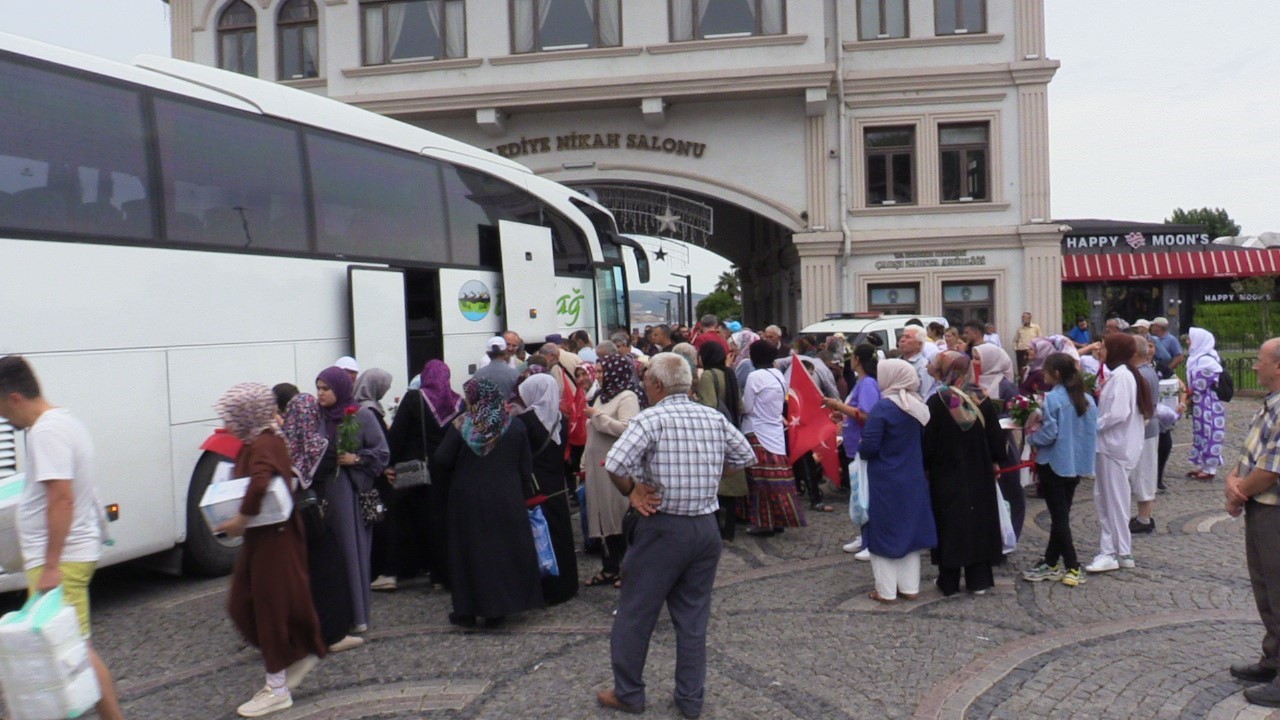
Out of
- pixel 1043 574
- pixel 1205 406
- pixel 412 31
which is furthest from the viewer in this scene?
pixel 412 31

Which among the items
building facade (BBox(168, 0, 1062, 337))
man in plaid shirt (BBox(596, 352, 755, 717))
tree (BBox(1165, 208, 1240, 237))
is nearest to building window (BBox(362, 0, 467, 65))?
building facade (BBox(168, 0, 1062, 337))

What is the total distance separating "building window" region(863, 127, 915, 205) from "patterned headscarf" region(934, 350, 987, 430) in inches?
629

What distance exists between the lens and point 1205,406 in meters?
11.6

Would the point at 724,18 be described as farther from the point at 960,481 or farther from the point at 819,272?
the point at 960,481

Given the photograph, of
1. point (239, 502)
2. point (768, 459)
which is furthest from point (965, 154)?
point (239, 502)

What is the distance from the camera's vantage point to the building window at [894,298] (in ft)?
74.0

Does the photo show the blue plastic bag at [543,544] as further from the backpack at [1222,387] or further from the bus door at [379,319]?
the backpack at [1222,387]

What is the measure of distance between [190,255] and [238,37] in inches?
723

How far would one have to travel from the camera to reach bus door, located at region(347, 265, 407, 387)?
9305 millimetres

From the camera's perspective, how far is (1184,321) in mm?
35906

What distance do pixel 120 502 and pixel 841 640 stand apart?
4.92m

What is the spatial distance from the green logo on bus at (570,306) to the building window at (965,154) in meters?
11.3

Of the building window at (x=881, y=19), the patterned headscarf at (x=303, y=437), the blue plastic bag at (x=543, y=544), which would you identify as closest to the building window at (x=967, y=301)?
the building window at (x=881, y=19)

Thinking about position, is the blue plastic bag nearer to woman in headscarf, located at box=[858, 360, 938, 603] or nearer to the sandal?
the sandal
